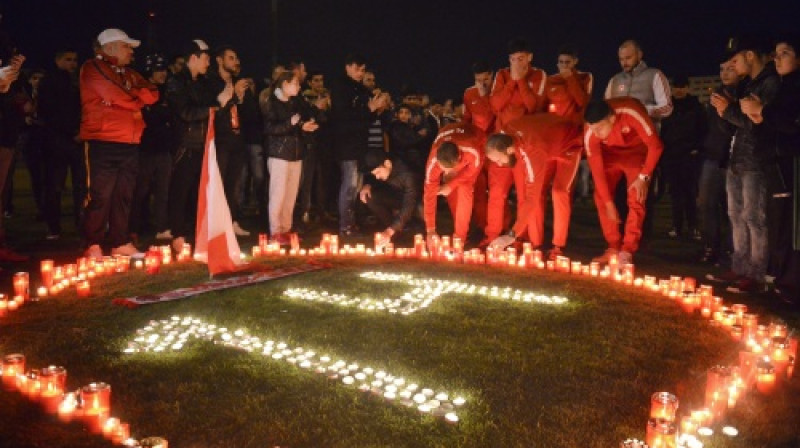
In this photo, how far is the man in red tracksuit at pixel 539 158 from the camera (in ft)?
24.6

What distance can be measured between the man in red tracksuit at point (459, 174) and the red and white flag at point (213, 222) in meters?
2.42

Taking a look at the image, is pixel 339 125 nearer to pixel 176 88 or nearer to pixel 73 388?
pixel 176 88

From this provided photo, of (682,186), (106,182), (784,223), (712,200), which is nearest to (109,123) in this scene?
(106,182)

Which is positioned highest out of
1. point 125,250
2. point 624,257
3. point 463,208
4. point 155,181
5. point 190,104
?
point 190,104

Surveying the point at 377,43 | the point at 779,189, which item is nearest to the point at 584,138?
the point at 779,189

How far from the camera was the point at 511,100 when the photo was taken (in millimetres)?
8328

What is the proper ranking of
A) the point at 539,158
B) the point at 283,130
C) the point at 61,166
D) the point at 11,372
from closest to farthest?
the point at 11,372 → the point at 539,158 → the point at 283,130 → the point at 61,166

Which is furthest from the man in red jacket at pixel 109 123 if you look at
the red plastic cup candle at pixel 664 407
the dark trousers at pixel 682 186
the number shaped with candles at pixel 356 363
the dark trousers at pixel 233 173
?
the dark trousers at pixel 682 186

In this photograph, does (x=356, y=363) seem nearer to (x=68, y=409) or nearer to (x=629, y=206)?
(x=68, y=409)

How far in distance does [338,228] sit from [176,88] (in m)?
3.11

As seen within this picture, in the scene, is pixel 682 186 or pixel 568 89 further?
pixel 682 186

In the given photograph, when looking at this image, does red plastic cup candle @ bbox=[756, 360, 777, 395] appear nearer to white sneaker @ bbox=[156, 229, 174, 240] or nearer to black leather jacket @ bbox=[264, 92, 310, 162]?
black leather jacket @ bbox=[264, 92, 310, 162]

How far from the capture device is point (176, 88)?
26.7 feet

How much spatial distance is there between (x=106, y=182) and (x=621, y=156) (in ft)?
18.1
